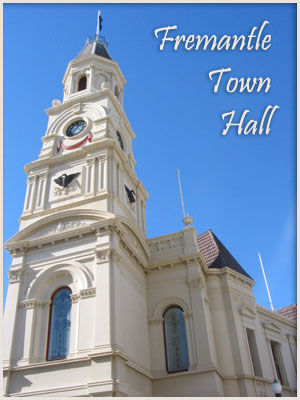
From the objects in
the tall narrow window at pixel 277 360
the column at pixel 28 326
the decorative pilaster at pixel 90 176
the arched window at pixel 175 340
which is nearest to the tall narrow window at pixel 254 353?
the tall narrow window at pixel 277 360

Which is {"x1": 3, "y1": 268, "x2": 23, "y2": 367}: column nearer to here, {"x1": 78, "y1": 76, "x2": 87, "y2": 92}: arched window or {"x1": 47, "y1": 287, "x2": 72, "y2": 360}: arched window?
{"x1": 47, "y1": 287, "x2": 72, "y2": 360}: arched window

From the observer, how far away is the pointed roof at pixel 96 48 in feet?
118

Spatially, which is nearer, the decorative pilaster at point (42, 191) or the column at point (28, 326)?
the column at point (28, 326)

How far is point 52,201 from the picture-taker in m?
24.2

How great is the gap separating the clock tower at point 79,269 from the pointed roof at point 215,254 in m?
5.27

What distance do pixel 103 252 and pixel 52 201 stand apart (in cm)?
664

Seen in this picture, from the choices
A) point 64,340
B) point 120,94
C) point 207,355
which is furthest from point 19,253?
point 120,94

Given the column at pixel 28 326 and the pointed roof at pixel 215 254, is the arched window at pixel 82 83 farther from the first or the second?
the column at pixel 28 326

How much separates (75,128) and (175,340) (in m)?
16.0

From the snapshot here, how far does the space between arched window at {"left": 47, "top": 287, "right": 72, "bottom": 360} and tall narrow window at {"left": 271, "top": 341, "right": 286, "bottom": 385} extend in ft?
49.9

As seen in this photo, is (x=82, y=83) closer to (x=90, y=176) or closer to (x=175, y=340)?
(x=90, y=176)

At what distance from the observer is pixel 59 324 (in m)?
19.0

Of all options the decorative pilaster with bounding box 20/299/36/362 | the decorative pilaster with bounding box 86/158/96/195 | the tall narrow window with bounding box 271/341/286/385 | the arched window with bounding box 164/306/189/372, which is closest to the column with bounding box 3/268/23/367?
the decorative pilaster with bounding box 20/299/36/362

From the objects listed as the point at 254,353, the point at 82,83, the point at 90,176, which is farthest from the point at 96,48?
the point at 254,353
